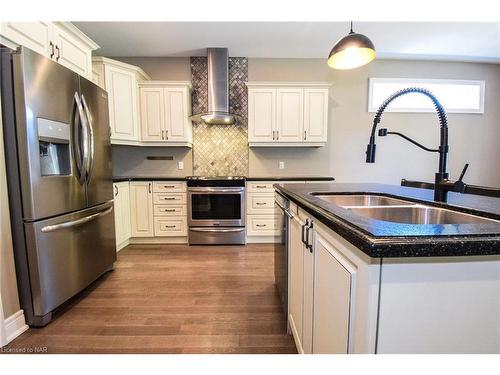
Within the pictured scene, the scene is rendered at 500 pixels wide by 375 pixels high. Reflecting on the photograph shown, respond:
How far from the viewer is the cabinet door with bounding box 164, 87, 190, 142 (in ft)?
10.7

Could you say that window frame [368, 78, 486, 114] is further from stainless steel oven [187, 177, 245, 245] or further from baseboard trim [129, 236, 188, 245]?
baseboard trim [129, 236, 188, 245]

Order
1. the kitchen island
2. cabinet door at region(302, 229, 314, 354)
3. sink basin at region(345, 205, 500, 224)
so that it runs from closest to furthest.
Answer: the kitchen island
sink basin at region(345, 205, 500, 224)
cabinet door at region(302, 229, 314, 354)

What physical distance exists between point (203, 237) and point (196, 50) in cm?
273

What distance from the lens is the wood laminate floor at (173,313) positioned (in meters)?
1.40

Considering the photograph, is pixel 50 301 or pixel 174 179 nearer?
pixel 50 301

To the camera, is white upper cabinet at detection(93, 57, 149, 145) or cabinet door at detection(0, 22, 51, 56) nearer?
cabinet door at detection(0, 22, 51, 56)

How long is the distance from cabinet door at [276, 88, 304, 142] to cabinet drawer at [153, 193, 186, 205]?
64.3 inches

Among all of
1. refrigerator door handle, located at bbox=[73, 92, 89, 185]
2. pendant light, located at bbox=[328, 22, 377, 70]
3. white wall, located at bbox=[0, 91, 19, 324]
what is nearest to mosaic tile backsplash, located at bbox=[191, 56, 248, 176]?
refrigerator door handle, located at bbox=[73, 92, 89, 185]

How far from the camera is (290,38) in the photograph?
9.85 ft

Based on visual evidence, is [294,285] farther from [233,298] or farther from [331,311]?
[233,298]

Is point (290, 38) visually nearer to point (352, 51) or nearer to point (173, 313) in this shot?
point (352, 51)

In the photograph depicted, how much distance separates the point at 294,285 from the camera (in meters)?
1.32

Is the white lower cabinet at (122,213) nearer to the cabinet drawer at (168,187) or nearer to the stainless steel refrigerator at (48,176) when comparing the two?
the cabinet drawer at (168,187)
